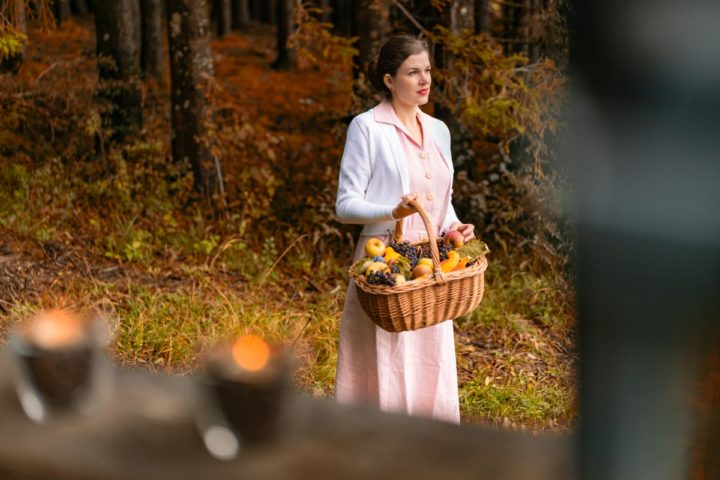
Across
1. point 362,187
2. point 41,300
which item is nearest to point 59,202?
point 41,300

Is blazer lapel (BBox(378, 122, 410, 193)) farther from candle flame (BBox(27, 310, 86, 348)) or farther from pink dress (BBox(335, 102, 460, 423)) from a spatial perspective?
candle flame (BBox(27, 310, 86, 348))

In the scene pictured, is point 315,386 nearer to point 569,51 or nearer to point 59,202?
point 59,202

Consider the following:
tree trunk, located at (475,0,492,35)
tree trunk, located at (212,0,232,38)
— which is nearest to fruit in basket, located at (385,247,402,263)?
tree trunk, located at (475,0,492,35)

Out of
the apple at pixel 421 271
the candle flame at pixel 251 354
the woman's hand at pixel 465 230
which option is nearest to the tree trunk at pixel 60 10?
the woman's hand at pixel 465 230

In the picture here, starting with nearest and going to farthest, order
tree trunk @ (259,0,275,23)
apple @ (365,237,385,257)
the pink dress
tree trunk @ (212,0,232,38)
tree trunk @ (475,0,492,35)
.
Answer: apple @ (365,237,385,257), the pink dress, tree trunk @ (475,0,492,35), tree trunk @ (212,0,232,38), tree trunk @ (259,0,275,23)

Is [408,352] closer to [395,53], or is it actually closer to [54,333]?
[395,53]

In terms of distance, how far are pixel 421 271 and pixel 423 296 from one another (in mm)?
100

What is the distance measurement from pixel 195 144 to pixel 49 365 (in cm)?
672

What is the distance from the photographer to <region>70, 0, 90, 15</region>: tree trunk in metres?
20.4

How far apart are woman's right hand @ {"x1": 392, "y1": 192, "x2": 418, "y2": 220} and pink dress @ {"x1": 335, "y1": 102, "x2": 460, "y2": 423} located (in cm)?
32

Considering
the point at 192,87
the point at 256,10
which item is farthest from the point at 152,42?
the point at 256,10

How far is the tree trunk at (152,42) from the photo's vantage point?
12.4m

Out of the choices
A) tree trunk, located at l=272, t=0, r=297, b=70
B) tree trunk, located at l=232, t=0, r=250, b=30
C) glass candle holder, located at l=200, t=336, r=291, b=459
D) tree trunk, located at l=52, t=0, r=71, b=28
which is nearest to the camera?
glass candle holder, located at l=200, t=336, r=291, b=459

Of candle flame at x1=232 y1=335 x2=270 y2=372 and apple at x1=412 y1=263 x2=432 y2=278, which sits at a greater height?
candle flame at x1=232 y1=335 x2=270 y2=372
